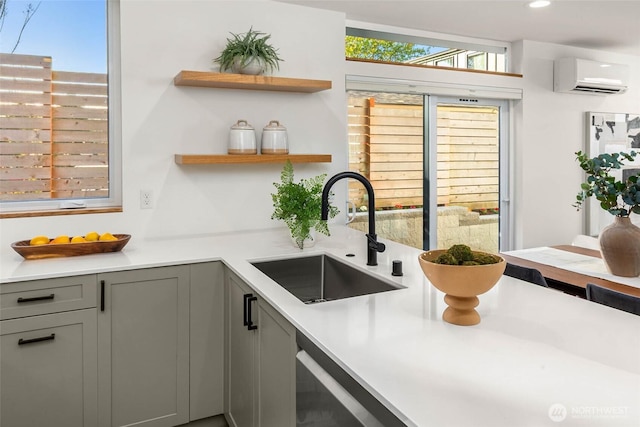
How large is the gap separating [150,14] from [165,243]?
1318 mm

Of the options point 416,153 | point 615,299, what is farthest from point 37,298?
point 416,153

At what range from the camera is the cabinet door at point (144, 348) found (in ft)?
6.53

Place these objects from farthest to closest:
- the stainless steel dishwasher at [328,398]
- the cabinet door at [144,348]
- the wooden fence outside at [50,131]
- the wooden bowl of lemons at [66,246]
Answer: the wooden fence outside at [50,131], the wooden bowl of lemons at [66,246], the cabinet door at [144,348], the stainless steel dishwasher at [328,398]

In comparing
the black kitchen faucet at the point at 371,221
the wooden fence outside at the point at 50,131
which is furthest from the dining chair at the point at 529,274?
the wooden fence outside at the point at 50,131

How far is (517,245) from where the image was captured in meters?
4.12

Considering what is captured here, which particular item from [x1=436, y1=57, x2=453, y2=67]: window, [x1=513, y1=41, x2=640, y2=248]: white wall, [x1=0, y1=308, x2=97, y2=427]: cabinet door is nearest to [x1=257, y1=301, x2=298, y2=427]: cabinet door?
[x1=0, y1=308, x2=97, y2=427]: cabinet door

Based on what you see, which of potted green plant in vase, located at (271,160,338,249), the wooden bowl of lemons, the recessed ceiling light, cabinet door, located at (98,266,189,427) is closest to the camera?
cabinet door, located at (98,266,189,427)

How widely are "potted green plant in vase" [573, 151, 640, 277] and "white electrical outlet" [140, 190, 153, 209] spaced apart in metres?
2.32

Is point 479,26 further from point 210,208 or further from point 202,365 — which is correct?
point 202,365

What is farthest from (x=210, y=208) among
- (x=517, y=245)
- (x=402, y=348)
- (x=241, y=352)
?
(x=517, y=245)

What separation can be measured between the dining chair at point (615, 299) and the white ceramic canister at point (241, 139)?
1.87m

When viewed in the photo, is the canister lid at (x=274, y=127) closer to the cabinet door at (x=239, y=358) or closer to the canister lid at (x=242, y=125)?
the canister lid at (x=242, y=125)

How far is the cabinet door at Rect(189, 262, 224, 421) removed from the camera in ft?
7.07

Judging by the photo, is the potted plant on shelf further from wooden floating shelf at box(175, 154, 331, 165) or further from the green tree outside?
the green tree outside
